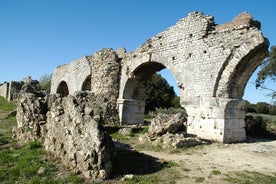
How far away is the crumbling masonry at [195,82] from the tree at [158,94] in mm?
20978

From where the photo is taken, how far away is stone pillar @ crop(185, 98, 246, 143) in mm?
9703

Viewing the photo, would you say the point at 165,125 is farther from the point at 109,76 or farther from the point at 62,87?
the point at 62,87

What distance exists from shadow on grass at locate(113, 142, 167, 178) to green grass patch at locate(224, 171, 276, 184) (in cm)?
149

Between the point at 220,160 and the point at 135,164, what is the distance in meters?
2.47

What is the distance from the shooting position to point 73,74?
20.9m

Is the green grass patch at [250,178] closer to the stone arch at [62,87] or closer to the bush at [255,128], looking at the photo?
the bush at [255,128]

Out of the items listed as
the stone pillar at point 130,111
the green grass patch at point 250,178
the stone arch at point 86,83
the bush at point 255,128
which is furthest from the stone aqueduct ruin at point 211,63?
the stone arch at point 86,83

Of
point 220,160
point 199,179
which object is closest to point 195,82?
point 220,160

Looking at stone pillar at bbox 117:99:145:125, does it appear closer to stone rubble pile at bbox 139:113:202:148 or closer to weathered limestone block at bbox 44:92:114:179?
stone rubble pile at bbox 139:113:202:148

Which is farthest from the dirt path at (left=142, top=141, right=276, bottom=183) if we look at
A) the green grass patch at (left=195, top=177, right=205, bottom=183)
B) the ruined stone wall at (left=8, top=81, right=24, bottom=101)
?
the ruined stone wall at (left=8, top=81, right=24, bottom=101)

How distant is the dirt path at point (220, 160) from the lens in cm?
611

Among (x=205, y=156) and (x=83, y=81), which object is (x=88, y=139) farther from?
(x=83, y=81)

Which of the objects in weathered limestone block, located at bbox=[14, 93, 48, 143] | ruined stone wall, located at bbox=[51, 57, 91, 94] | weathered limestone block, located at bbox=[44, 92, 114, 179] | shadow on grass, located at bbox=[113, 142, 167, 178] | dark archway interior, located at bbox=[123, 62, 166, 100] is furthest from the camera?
ruined stone wall, located at bbox=[51, 57, 91, 94]

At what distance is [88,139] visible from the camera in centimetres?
566
